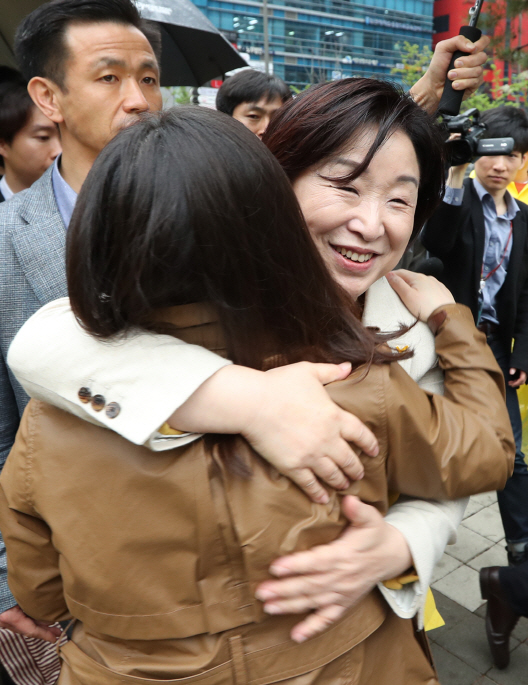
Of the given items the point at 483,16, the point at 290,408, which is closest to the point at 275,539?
the point at 290,408

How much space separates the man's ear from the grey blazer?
1.43ft

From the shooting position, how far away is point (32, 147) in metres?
3.15

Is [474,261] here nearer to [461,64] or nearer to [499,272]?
[499,272]

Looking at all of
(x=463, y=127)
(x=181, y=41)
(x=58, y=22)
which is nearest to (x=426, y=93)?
(x=463, y=127)

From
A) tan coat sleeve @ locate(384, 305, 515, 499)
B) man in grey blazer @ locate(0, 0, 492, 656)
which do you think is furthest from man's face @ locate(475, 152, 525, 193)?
tan coat sleeve @ locate(384, 305, 515, 499)

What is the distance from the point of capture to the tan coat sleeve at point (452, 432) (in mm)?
937

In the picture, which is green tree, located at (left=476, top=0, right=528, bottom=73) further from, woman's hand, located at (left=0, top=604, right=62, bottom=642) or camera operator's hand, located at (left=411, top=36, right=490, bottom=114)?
woman's hand, located at (left=0, top=604, right=62, bottom=642)

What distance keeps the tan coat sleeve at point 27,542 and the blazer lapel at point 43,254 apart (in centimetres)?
63

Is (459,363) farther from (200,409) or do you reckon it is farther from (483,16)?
(483,16)

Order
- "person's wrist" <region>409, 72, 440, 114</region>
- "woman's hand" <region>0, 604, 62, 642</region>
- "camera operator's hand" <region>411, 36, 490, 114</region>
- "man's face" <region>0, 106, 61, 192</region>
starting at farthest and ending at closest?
"man's face" <region>0, 106, 61, 192</region> < "person's wrist" <region>409, 72, 440, 114</region> < "camera operator's hand" <region>411, 36, 490, 114</region> < "woman's hand" <region>0, 604, 62, 642</region>

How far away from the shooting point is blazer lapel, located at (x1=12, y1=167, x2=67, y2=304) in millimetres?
1570

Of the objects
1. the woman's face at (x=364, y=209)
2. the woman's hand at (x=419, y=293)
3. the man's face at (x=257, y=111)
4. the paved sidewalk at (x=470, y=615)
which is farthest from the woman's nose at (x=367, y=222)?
the man's face at (x=257, y=111)

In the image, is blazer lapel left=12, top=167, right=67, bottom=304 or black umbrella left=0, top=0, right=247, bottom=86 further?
black umbrella left=0, top=0, right=247, bottom=86

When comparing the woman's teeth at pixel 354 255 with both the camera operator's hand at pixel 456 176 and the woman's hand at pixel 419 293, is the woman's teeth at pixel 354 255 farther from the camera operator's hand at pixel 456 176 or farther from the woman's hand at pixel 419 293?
the camera operator's hand at pixel 456 176
